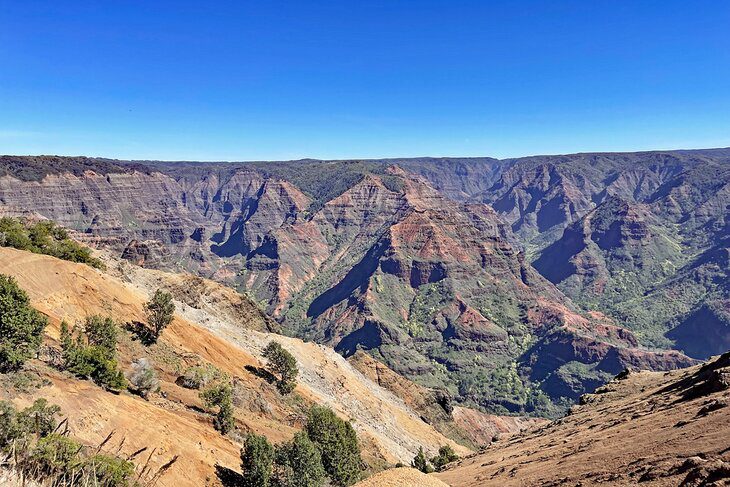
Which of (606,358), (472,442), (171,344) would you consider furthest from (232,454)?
(606,358)

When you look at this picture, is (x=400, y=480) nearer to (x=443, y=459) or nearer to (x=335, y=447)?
(x=335, y=447)

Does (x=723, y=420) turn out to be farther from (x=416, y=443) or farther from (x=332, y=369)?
(x=332, y=369)

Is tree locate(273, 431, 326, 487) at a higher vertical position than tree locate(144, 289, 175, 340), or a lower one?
lower

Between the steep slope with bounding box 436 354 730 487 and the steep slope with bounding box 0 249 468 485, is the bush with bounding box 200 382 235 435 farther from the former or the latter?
the steep slope with bounding box 436 354 730 487

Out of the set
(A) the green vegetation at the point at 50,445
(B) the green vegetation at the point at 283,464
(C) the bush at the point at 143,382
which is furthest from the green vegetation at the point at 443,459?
(A) the green vegetation at the point at 50,445

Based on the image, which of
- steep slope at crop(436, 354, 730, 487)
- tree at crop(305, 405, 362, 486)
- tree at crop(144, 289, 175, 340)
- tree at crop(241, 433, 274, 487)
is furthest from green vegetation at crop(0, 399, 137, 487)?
tree at crop(144, 289, 175, 340)

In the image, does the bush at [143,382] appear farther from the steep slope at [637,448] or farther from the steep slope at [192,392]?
the steep slope at [637,448]
